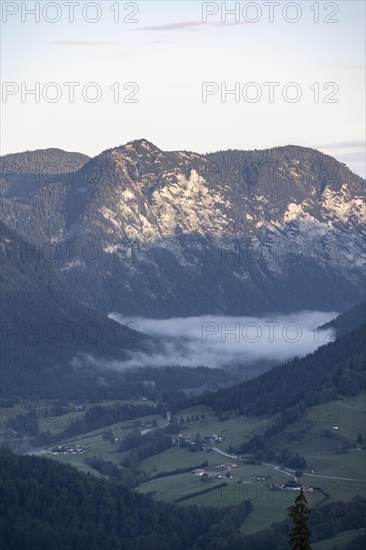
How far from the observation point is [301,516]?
133m

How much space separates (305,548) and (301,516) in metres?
2.23

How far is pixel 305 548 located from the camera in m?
132
